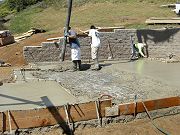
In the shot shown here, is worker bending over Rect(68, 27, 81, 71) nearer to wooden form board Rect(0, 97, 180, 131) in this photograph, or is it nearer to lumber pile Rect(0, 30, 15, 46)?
wooden form board Rect(0, 97, 180, 131)

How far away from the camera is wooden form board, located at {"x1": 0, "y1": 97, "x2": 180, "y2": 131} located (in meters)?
7.41

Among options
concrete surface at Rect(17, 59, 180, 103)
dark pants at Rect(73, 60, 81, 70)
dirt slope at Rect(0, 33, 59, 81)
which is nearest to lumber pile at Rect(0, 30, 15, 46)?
dirt slope at Rect(0, 33, 59, 81)

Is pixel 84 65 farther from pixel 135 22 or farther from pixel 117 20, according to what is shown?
pixel 117 20

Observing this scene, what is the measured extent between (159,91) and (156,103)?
959 millimetres

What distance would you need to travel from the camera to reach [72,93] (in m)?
8.97

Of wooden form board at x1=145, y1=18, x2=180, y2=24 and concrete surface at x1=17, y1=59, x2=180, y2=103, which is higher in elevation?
wooden form board at x1=145, y1=18, x2=180, y2=24

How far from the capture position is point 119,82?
33.3 feet

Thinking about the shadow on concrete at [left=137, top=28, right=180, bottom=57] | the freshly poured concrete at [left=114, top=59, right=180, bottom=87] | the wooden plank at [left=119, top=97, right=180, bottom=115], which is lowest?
the freshly poured concrete at [left=114, top=59, right=180, bottom=87]

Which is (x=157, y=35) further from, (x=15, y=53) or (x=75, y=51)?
(x=15, y=53)

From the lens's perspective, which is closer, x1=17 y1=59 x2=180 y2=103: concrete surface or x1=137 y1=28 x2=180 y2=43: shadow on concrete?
x1=17 y1=59 x2=180 y2=103: concrete surface

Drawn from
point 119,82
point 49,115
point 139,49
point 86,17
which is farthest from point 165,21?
point 49,115

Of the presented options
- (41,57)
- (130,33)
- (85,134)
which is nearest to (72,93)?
(85,134)

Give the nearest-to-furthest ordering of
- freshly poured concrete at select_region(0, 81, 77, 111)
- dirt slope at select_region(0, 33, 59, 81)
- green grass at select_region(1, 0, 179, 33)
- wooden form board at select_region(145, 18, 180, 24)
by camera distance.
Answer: freshly poured concrete at select_region(0, 81, 77, 111) → dirt slope at select_region(0, 33, 59, 81) → wooden form board at select_region(145, 18, 180, 24) → green grass at select_region(1, 0, 179, 33)

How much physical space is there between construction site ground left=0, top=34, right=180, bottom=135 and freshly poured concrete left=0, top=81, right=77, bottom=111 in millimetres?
202
